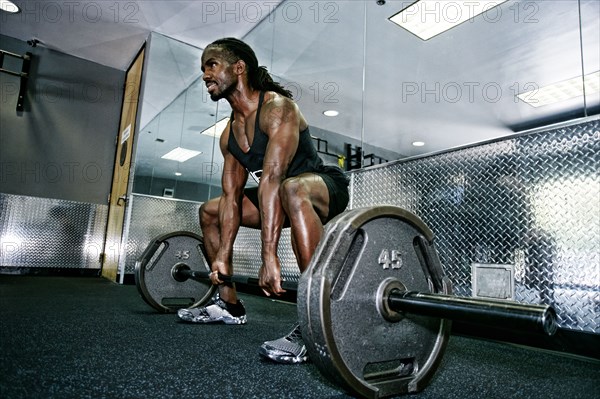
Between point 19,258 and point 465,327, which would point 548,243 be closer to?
point 465,327

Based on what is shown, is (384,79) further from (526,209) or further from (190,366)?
(190,366)

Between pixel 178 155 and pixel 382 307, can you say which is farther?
pixel 178 155

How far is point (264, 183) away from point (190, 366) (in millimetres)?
545

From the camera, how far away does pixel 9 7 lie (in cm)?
361

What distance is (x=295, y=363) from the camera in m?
1.00

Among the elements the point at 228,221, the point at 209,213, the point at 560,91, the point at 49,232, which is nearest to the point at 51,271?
the point at 49,232

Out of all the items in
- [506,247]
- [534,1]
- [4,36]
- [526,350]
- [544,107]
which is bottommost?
[526,350]

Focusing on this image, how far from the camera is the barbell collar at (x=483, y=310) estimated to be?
53cm

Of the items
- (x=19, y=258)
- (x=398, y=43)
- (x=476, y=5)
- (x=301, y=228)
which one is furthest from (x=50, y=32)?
(x=301, y=228)

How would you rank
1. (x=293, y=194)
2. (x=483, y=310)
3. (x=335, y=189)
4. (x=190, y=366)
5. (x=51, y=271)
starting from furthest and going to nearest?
(x=51, y=271) < (x=335, y=189) < (x=293, y=194) < (x=190, y=366) < (x=483, y=310)

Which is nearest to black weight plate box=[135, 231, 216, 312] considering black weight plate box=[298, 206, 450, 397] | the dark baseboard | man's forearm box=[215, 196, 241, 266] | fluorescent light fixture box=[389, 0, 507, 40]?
man's forearm box=[215, 196, 241, 266]

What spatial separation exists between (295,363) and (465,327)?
3.09 ft

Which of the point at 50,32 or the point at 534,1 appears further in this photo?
the point at 50,32

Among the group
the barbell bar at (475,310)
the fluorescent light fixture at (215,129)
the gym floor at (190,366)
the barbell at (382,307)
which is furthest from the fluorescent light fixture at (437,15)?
the barbell bar at (475,310)
